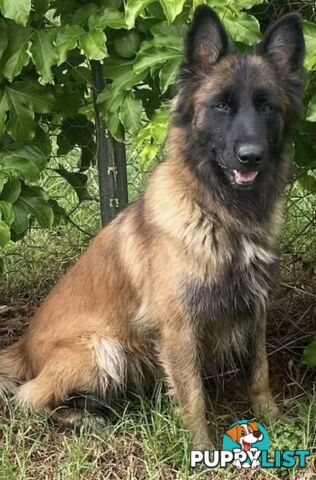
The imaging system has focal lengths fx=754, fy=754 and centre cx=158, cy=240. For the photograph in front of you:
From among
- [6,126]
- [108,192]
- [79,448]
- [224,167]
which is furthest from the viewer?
[108,192]

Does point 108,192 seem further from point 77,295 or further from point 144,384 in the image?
point 144,384

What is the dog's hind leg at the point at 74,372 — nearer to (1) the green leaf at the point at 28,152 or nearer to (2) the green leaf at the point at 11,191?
→ (2) the green leaf at the point at 11,191

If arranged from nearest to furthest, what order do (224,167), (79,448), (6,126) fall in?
(224,167) < (79,448) < (6,126)

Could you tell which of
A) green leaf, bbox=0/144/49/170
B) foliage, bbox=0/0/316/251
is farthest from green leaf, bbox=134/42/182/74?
green leaf, bbox=0/144/49/170

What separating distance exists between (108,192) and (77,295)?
3.27ft

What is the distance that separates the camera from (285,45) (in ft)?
10.6

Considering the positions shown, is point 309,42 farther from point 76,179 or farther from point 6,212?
point 76,179

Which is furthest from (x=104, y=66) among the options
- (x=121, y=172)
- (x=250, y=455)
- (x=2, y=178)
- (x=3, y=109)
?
(x=250, y=455)

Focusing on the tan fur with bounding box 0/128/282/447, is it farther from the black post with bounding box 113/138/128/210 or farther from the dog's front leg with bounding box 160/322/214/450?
the black post with bounding box 113/138/128/210

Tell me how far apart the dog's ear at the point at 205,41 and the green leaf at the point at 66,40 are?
535 mm

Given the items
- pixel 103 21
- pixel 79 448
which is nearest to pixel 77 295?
pixel 79 448

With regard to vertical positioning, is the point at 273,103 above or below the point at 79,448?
above

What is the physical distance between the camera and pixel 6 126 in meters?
3.70

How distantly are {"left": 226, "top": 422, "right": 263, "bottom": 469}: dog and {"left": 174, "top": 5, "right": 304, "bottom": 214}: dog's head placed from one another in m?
1.09
